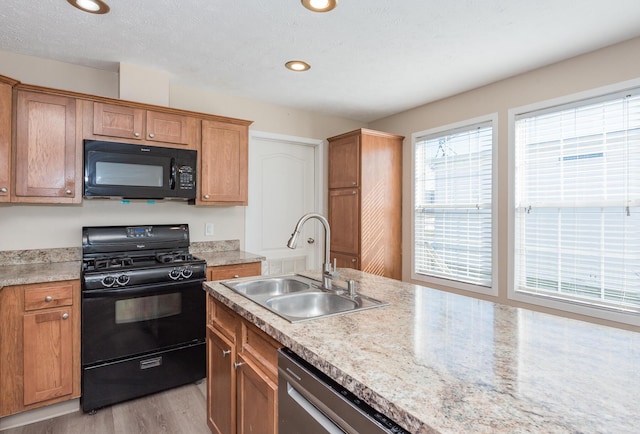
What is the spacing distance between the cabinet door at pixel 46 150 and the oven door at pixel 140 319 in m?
0.78

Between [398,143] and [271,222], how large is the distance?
1701mm

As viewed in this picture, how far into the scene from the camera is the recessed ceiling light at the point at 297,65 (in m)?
2.66

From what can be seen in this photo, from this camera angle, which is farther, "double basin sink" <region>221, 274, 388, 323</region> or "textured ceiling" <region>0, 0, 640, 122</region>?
"textured ceiling" <region>0, 0, 640, 122</region>

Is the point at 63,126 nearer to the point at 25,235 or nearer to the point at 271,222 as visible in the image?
the point at 25,235

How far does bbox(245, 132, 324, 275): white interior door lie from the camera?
145 inches

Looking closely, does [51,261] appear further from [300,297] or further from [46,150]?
[300,297]

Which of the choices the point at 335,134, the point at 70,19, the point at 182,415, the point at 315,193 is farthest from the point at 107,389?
the point at 335,134

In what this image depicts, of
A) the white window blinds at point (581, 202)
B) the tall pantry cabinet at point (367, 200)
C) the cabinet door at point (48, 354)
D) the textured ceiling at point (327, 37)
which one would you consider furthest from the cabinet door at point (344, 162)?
the cabinet door at point (48, 354)

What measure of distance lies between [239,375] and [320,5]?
1940 millimetres

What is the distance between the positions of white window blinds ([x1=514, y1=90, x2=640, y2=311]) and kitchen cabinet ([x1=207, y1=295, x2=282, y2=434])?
8.04ft

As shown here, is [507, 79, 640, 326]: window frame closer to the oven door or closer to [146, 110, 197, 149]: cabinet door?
the oven door

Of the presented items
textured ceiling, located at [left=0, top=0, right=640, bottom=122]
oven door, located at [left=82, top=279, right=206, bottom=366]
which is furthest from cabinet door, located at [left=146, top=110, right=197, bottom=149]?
oven door, located at [left=82, top=279, right=206, bottom=366]

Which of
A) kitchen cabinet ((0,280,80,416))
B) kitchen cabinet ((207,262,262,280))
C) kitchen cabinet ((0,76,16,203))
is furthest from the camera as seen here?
kitchen cabinet ((207,262,262,280))

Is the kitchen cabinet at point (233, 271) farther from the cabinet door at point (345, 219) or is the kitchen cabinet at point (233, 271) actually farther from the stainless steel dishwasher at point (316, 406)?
the stainless steel dishwasher at point (316, 406)
